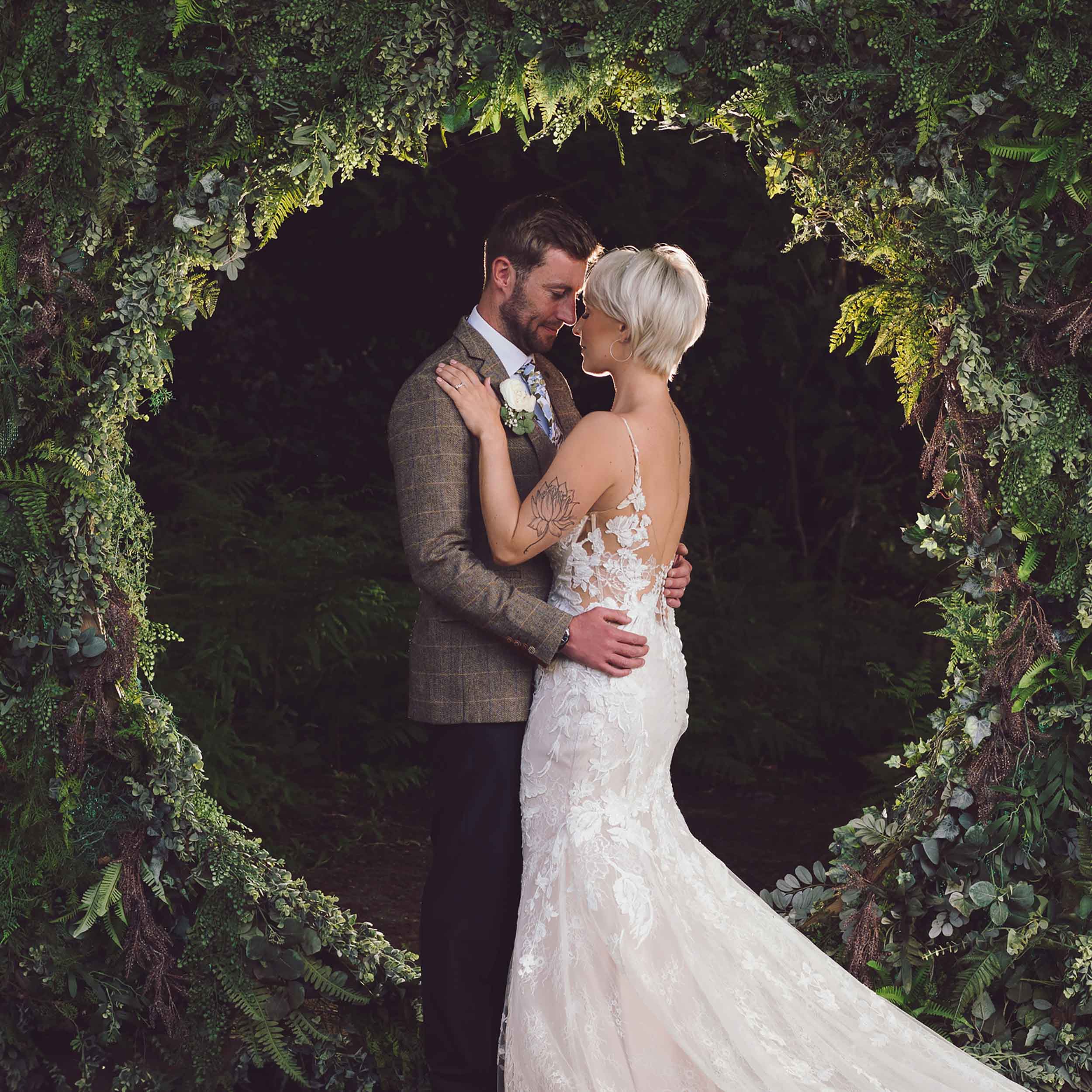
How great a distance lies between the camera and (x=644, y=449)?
3.43 m

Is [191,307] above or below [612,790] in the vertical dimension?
above

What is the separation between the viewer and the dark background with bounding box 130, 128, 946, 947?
670 centimetres

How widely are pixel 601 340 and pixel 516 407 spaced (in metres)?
0.30

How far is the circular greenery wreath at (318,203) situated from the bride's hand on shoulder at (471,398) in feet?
2.32

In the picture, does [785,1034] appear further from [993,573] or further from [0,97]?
[0,97]

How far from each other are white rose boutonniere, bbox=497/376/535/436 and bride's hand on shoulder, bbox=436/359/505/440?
40 mm

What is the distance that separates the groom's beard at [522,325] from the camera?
3707mm

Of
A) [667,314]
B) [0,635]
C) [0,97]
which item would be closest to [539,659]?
[667,314]

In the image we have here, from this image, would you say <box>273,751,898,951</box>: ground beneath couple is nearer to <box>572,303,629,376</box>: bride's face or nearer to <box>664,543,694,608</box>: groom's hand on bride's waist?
<box>664,543,694,608</box>: groom's hand on bride's waist

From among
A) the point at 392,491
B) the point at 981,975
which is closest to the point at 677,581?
the point at 981,975

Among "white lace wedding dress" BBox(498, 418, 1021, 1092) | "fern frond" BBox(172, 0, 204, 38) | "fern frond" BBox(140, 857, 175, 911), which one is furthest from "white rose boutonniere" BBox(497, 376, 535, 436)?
"fern frond" BBox(140, 857, 175, 911)

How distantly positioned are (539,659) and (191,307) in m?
1.48

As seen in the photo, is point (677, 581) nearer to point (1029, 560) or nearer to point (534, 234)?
point (1029, 560)

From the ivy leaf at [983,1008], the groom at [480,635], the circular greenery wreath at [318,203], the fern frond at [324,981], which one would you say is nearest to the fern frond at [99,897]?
the circular greenery wreath at [318,203]
